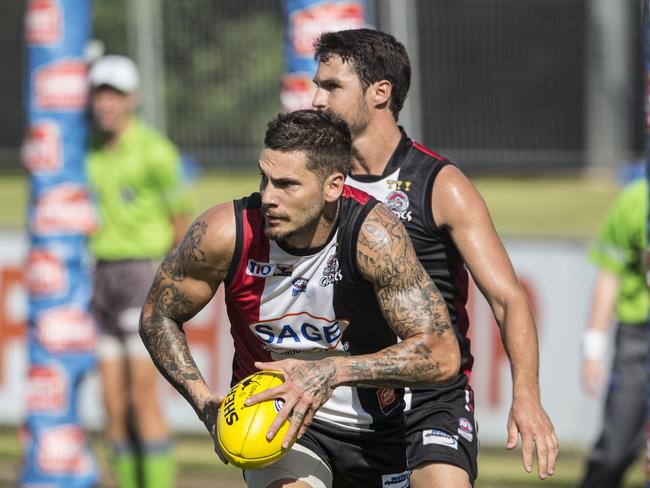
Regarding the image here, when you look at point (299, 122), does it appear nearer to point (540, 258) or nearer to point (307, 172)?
point (307, 172)

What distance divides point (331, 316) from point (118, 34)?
1715 cm

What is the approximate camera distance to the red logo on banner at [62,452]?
8.13m

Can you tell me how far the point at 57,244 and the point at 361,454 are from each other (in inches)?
141

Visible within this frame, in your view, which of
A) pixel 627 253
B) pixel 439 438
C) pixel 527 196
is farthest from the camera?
pixel 527 196

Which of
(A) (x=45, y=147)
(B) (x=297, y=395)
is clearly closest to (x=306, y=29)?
(A) (x=45, y=147)

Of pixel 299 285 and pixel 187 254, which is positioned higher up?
pixel 187 254

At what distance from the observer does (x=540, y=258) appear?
9758 mm

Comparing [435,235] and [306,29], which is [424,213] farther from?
[306,29]

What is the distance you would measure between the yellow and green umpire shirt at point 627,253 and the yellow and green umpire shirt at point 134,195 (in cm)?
273

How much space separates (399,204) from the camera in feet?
17.5

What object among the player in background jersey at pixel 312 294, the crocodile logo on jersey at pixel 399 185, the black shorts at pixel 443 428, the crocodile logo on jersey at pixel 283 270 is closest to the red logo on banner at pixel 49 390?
the player in background jersey at pixel 312 294

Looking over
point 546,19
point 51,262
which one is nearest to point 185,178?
point 51,262

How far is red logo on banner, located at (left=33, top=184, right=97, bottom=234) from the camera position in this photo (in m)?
8.07

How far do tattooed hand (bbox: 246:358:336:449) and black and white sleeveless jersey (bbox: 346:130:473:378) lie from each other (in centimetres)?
114
